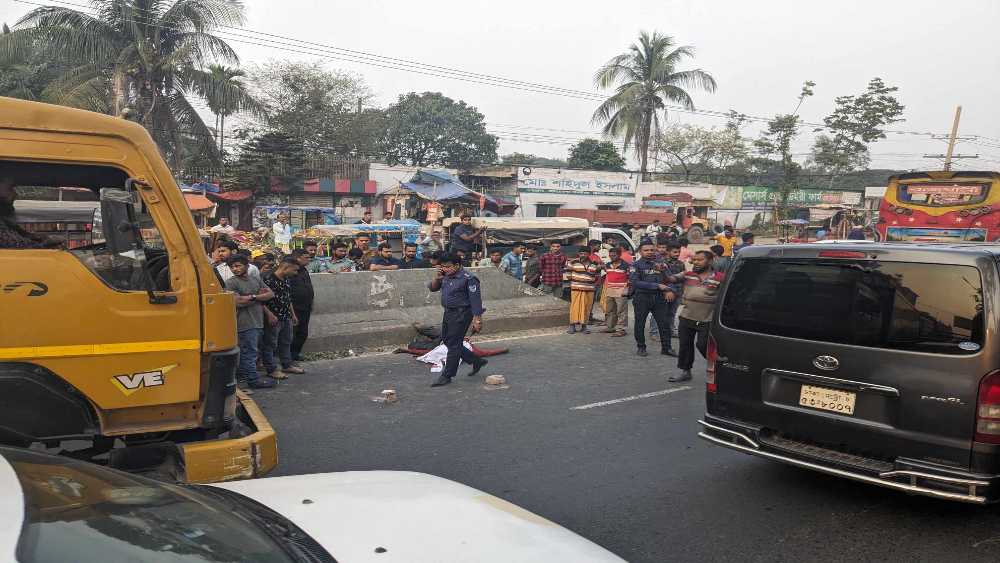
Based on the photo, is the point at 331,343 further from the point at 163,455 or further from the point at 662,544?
the point at 662,544

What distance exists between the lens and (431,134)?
5516 centimetres

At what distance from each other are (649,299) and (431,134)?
1854 inches

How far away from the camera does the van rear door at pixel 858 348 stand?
3.79 metres

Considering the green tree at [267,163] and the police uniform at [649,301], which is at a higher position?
the green tree at [267,163]

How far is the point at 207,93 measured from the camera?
19703 mm

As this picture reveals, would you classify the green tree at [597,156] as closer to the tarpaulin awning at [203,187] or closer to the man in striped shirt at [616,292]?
the tarpaulin awning at [203,187]

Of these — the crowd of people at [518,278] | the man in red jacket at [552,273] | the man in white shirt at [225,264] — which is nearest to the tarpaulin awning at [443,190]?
the crowd of people at [518,278]

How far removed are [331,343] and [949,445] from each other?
25.6 feet

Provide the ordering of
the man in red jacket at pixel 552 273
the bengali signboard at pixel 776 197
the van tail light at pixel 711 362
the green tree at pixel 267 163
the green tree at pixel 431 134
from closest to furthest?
the van tail light at pixel 711 362 → the man in red jacket at pixel 552 273 → the green tree at pixel 267 163 → the bengali signboard at pixel 776 197 → the green tree at pixel 431 134

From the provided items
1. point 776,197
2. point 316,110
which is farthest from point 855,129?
point 316,110

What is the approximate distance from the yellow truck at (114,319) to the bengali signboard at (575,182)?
Result: 1153 inches

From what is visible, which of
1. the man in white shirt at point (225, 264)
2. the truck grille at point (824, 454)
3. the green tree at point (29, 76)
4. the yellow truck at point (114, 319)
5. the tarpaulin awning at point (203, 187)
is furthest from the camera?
the green tree at point (29, 76)

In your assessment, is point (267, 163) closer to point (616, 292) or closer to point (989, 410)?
point (616, 292)

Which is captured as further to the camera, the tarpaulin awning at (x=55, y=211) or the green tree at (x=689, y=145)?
the green tree at (x=689, y=145)
